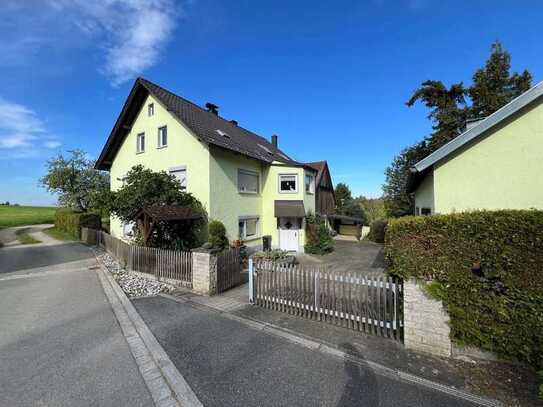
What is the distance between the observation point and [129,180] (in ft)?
38.6

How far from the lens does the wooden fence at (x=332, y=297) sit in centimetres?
494

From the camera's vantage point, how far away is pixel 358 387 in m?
3.54

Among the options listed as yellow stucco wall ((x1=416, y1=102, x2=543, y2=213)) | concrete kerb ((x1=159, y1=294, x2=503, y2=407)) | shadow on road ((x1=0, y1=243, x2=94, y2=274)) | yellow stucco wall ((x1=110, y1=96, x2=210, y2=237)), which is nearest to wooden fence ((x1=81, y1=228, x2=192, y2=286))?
concrete kerb ((x1=159, y1=294, x2=503, y2=407))

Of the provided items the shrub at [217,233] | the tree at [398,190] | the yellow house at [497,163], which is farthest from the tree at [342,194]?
the yellow house at [497,163]

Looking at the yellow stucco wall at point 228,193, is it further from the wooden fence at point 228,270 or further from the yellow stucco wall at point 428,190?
the yellow stucco wall at point 428,190

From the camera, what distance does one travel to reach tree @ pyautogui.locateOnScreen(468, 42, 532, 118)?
15.6 m

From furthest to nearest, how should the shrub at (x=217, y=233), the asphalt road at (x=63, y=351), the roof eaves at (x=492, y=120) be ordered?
the shrub at (x=217, y=233), the roof eaves at (x=492, y=120), the asphalt road at (x=63, y=351)

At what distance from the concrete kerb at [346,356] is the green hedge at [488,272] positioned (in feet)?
3.35

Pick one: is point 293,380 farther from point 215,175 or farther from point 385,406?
point 215,175

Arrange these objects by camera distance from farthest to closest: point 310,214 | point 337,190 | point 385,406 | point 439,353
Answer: point 337,190 → point 310,214 → point 439,353 → point 385,406

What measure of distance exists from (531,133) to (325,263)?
371 inches

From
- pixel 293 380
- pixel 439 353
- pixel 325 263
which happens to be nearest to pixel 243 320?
pixel 293 380

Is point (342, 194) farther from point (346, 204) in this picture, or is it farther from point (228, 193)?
point (228, 193)

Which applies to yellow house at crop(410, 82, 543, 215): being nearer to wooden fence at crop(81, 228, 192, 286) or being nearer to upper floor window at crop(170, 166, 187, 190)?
wooden fence at crop(81, 228, 192, 286)
